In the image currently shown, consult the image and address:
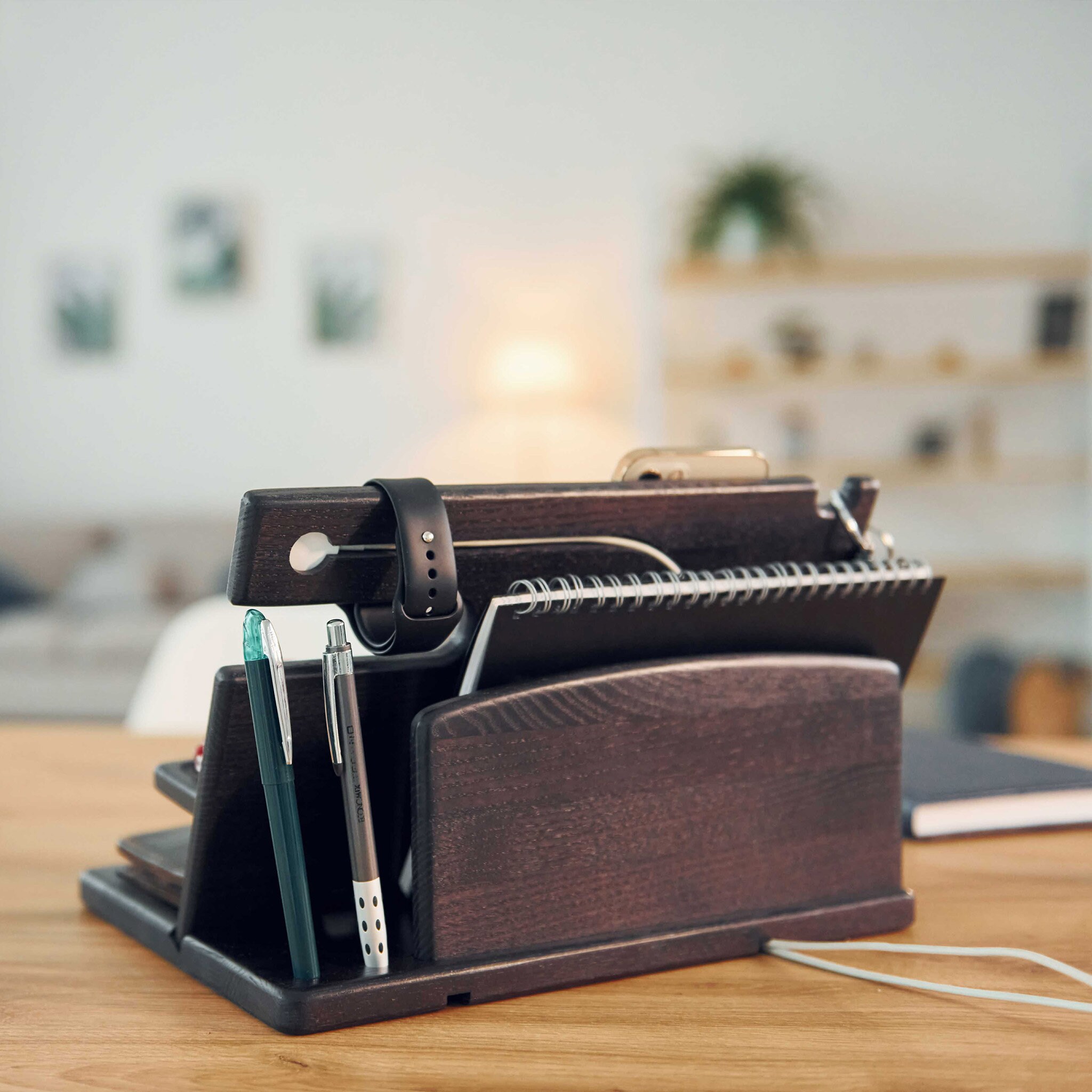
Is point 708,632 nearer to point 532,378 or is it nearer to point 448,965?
point 448,965

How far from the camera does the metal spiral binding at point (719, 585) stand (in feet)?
1.74

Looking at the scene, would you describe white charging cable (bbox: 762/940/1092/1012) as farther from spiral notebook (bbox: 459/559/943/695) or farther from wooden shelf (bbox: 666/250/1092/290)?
wooden shelf (bbox: 666/250/1092/290)

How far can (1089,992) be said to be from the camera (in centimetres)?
56

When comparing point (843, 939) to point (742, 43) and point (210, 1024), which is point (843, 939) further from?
point (742, 43)

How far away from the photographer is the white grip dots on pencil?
0.51 meters

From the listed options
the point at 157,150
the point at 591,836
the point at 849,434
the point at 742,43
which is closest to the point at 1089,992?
the point at 591,836

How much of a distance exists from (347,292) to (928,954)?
177 inches

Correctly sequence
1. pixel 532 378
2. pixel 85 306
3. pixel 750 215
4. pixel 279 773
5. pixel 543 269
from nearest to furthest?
pixel 279 773 → pixel 750 215 → pixel 532 378 → pixel 543 269 → pixel 85 306

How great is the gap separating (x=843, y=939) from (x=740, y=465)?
25cm

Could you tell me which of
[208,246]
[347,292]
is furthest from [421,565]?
[208,246]

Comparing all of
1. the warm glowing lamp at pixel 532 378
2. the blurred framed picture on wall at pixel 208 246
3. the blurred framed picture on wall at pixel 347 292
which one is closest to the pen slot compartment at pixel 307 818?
the warm glowing lamp at pixel 532 378

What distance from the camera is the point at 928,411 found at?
4.54 metres

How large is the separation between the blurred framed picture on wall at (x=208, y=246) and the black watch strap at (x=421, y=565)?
4594mm

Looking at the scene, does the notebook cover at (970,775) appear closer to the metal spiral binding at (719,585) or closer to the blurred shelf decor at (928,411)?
the metal spiral binding at (719,585)
